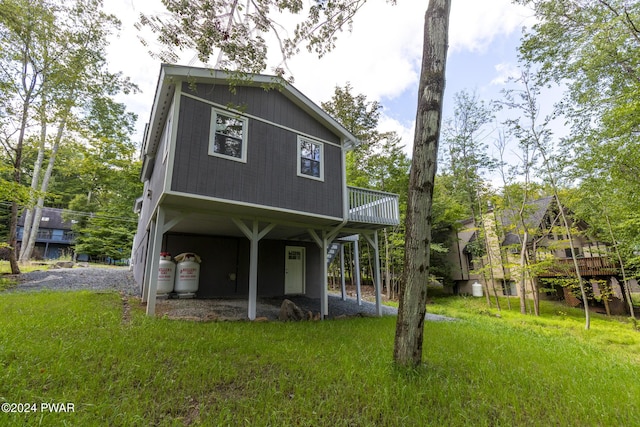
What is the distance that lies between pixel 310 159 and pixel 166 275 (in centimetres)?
551

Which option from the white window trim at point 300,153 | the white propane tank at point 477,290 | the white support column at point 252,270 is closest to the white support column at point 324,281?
the white window trim at point 300,153

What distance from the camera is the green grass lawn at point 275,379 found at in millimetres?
2332

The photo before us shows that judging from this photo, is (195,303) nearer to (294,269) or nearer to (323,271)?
(323,271)

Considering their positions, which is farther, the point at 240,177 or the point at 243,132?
the point at 243,132

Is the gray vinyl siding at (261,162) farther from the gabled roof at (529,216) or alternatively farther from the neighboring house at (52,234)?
the neighboring house at (52,234)

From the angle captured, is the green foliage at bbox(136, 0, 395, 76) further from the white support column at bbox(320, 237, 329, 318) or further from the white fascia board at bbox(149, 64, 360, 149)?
the white support column at bbox(320, 237, 329, 318)

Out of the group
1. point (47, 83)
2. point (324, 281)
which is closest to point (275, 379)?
point (324, 281)

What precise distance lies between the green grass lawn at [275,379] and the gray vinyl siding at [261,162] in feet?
9.45

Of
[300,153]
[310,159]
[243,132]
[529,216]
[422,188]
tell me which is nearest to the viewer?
[422,188]

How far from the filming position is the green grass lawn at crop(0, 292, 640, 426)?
2.33 m

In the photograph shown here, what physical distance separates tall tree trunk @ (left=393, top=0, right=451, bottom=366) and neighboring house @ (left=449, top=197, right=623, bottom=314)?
11529 mm

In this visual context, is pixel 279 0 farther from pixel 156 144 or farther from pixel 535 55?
pixel 535 55

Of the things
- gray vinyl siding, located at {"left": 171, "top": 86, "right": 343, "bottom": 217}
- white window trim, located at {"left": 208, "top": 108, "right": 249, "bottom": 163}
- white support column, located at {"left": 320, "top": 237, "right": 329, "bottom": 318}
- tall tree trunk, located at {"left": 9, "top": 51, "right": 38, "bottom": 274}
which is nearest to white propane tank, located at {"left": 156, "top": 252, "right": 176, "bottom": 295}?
gray vinyl siding, located at {"left": 171, "top": 86, "right": 343, "bottom": 217}

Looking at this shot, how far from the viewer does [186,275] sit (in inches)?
334
